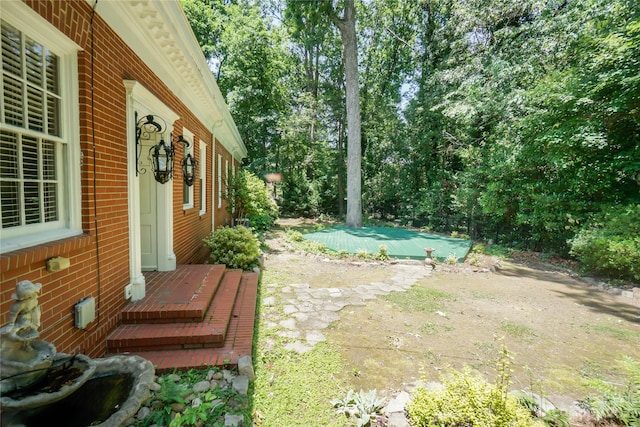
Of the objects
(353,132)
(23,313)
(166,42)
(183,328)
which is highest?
(353,132)

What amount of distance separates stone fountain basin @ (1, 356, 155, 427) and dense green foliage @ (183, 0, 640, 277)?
882 cm

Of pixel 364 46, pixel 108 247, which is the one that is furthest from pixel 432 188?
pixel 108 247

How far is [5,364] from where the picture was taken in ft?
4.38

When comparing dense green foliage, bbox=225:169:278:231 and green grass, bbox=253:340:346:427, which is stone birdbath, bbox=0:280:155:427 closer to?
green grass, bbox=253:340:346:427

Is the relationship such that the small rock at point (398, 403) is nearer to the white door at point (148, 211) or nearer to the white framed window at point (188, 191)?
the white door at point (148, 211)

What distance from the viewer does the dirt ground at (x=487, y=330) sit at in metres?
3.25

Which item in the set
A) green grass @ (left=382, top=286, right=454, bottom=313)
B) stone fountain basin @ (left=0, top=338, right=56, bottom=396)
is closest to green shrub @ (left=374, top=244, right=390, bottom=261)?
green grass @ (left=382, top=286, right=454, bottom=313)

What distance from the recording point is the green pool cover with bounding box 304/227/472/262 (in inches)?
351

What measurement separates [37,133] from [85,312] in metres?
1.48

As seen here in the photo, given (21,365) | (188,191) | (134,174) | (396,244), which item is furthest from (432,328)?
(396,244)

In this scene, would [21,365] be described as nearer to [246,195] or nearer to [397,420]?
[397,420]

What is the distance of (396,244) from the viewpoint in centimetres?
1037

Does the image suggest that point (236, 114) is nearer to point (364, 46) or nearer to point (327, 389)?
point (364, 46)

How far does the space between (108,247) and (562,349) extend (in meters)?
5.64
